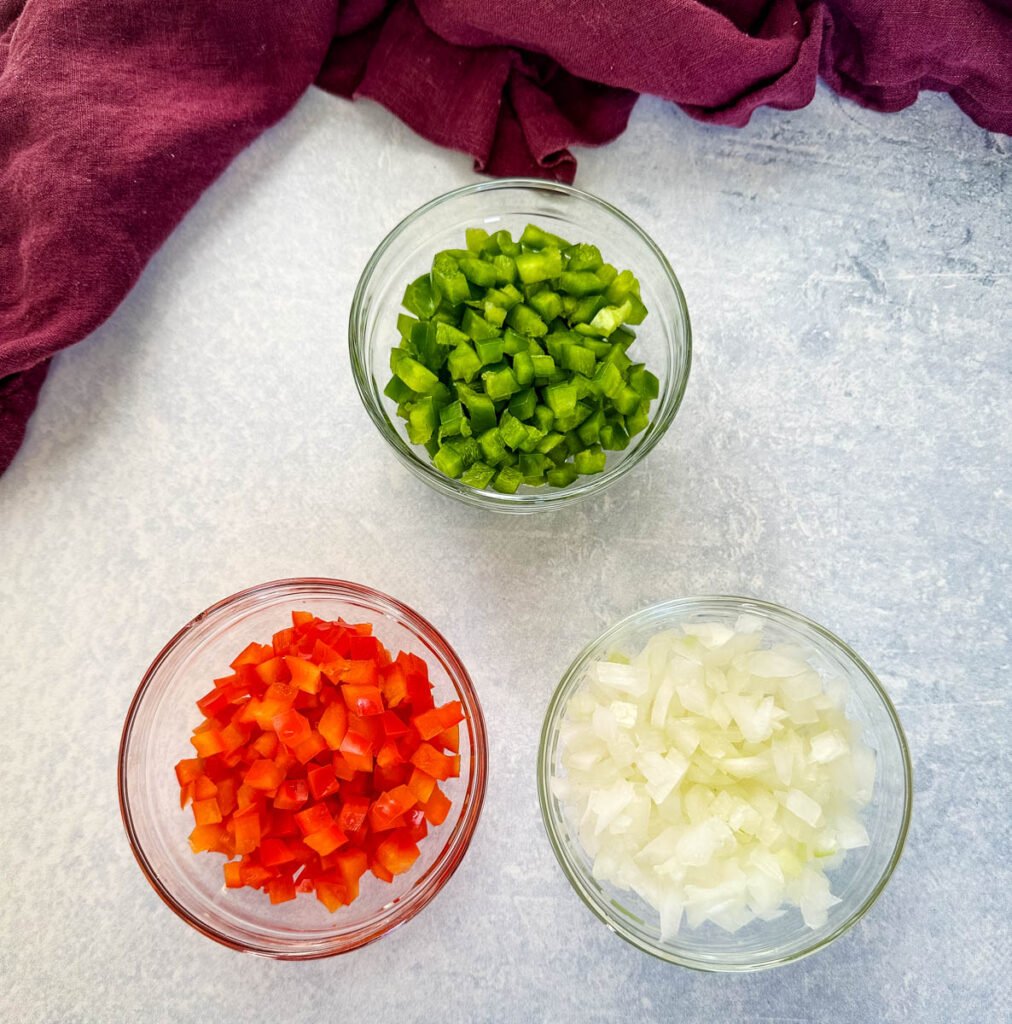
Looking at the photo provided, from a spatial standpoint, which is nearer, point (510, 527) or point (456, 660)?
point (456, 660)

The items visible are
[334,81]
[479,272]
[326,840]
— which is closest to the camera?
[326,840]

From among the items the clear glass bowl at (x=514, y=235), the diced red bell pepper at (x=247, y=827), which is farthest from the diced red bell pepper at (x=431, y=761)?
the clear glass bowl at (x=514, y=235)

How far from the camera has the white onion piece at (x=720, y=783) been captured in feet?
3.91

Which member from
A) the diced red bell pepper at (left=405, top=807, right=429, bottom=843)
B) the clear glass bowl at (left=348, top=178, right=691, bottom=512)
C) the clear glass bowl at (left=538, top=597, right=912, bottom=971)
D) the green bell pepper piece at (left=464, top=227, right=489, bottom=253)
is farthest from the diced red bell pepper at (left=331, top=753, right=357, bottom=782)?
the green bell pepper piece at (left=464, top=227, right=489, bottom=253)

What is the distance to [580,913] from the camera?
1423 millimetres

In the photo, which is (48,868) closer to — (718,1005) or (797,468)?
(718,1005)

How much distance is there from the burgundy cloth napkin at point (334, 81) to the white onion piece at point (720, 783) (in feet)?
2.70

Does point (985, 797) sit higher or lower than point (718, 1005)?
higher

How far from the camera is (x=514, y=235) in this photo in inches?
60.8

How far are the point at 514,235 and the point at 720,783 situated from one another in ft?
2.89

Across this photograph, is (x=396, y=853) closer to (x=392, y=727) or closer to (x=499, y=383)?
(x=392, y=727)

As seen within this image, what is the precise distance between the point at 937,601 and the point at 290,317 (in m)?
1.09

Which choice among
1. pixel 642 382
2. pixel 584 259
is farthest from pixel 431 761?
pixel 584 259

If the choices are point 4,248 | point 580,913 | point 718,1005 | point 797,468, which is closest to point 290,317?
point 4,248
